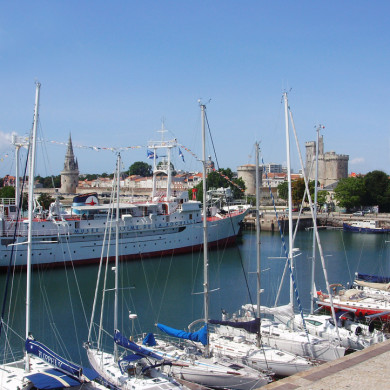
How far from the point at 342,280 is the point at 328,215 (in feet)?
107

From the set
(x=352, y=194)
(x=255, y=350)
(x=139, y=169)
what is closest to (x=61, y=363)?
(x=255, y=350)

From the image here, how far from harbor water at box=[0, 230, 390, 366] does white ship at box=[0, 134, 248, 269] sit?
3.07 ft

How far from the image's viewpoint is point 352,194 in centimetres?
6147

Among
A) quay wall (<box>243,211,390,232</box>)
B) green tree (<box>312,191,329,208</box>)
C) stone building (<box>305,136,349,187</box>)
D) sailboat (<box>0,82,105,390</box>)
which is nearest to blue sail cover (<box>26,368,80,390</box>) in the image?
sailboat (<box>0,82,105,390</box>)

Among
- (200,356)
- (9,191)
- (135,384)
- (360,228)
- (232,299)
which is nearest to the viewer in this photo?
(135,384)

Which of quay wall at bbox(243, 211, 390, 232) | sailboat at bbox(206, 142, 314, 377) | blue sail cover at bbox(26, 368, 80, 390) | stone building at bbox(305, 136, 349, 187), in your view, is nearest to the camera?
blue sail cover at bbox(26, 368, 80, 390)

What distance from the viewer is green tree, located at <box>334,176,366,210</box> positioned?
60.7 metres

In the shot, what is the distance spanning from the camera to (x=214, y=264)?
30438 mm

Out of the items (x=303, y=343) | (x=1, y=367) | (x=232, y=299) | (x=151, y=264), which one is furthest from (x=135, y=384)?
(x=151, y=264)

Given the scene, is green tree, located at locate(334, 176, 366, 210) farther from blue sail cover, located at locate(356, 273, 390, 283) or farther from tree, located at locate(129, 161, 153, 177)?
tree, located at locate(129, 161, 153, 177)

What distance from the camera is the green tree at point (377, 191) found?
203ft

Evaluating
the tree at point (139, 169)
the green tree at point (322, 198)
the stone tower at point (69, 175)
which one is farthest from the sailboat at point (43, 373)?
the tree at point (139, 169)

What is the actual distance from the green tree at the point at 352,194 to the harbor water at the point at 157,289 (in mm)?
23727

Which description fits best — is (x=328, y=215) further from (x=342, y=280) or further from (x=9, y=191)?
(x=9, y=191)
